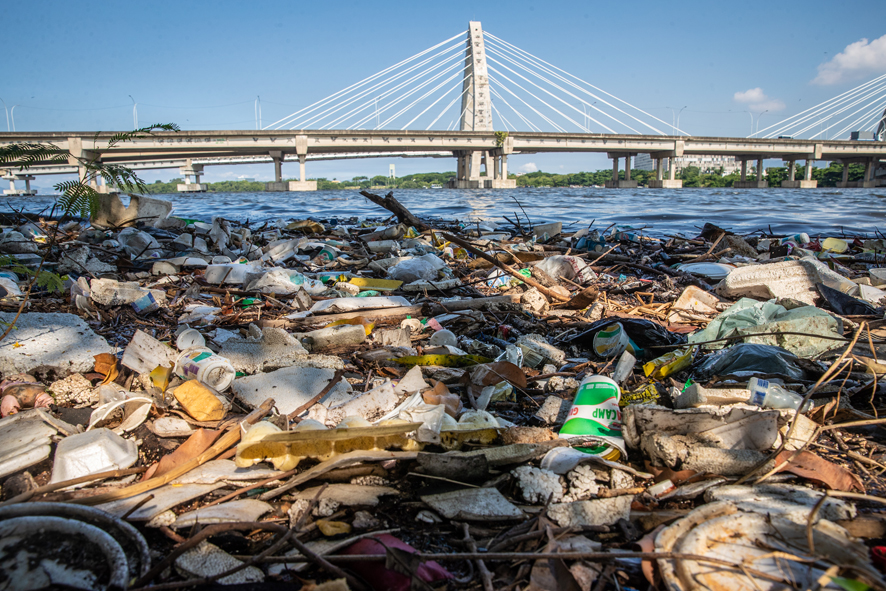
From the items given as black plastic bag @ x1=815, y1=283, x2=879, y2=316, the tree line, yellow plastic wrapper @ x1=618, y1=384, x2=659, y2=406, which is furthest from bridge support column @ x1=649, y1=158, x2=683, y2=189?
yellow plastic wrapper @ x1=618, y1=384, x2=659, y2=406

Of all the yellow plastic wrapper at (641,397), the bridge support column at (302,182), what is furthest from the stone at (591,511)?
the bridge support column at (302,182)

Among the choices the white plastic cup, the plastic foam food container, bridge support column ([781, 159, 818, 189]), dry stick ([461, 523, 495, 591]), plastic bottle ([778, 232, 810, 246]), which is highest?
bridge support column ([781, 159, 818, 189])

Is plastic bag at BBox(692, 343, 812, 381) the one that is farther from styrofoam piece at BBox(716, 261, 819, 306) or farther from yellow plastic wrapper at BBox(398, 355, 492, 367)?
styrofoam piece at BBox(716, 261, 819, 306)

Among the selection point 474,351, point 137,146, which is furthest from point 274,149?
point 474,351

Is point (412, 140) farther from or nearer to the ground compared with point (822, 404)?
farther from the ground

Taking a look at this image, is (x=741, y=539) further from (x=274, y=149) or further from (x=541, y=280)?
(x=274, y=149)

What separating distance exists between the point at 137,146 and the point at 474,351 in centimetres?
3490

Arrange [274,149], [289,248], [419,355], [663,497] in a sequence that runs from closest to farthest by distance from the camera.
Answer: [663,497] < [419,355] < [289,248] < [274,149]

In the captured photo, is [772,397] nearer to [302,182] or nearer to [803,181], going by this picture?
[302,182]

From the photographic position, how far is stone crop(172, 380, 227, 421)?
5.43 feet

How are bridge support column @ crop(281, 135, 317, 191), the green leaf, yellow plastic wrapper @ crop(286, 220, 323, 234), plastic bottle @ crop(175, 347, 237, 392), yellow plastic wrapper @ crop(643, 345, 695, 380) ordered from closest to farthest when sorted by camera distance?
the green leaf, plastic bottle @ crop(175, 347, 237, 392), yellow plastic wrapper @ crop(643, 345, 695, 380), yellow plastic wrapper @ crop(286, 220, 323, 234), bridge support column @ crop(281, 135, 317, 191)

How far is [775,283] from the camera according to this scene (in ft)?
10.00

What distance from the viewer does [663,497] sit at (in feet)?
4.09

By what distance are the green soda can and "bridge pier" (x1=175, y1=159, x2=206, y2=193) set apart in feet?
184
